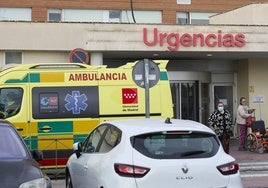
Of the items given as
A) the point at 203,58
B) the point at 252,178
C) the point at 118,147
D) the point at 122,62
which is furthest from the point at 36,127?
the point at 203,58

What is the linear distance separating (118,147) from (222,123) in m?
9.56

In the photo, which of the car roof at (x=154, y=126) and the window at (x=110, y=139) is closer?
the car roof at (x=154, y=126)

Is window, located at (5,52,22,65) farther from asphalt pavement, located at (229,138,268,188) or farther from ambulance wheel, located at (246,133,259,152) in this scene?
ambulance wheel, located at (246,133,259,152)

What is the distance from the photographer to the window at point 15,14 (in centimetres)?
2820

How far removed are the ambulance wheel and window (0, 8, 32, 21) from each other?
15020mm

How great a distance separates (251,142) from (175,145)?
11.9 meters

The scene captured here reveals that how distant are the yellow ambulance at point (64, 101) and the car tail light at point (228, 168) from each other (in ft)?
21.4

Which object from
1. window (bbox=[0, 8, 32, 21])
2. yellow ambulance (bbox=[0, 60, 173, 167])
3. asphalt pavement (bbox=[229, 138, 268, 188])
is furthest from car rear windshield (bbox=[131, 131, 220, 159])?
window (bbox=[0, 8, 32, 21])

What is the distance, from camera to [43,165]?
12.8 metres

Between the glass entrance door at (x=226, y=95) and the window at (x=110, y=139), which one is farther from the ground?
the glass entrance door at (x=226, y=95)

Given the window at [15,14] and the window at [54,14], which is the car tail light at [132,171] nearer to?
the window at [15,14]

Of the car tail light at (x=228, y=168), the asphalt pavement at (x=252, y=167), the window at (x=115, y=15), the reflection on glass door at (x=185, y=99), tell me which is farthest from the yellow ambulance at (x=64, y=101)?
the window at (x=115, y=15)

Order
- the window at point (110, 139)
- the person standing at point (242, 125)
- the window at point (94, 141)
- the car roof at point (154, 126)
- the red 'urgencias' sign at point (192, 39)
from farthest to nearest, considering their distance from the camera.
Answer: the person standing at point (242, 125) < the red 'urgencias' sign at point (192, 39) < the window at point (94, 141) < the window at point (110, 139) < the car roof at point (154, 126)

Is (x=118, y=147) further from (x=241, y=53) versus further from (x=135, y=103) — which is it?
(x=241, y=53)
